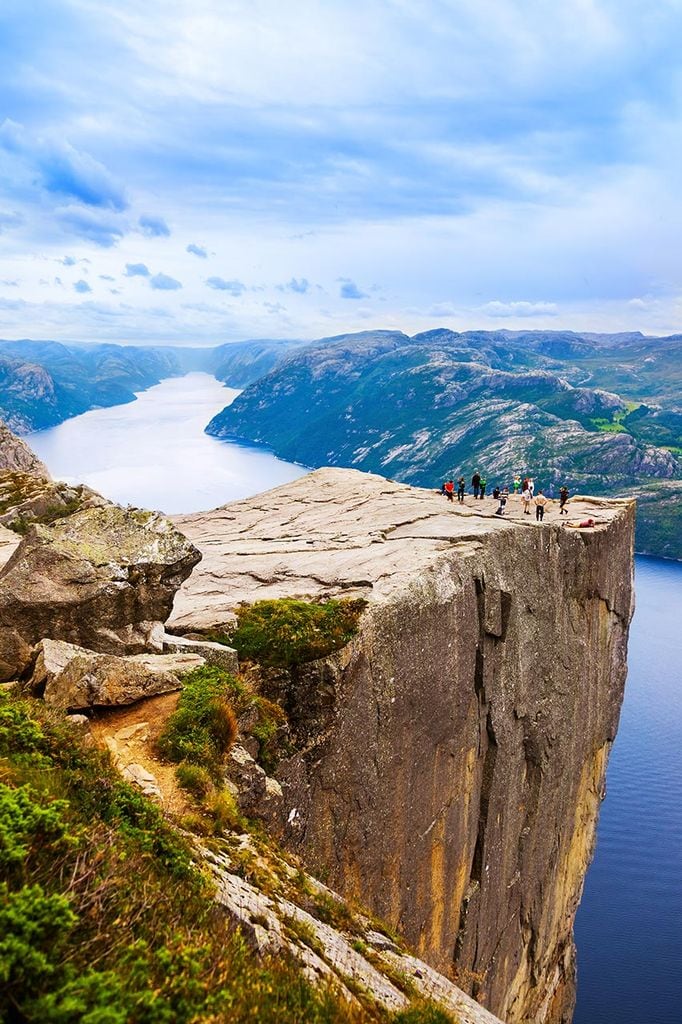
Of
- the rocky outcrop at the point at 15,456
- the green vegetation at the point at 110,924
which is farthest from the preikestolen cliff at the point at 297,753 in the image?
the rocky outcrop at the point at 15,456

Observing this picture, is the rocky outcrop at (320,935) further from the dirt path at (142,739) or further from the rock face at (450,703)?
the rock face at (450,703)

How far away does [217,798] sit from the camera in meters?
9.66

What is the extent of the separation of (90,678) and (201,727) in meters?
1.99

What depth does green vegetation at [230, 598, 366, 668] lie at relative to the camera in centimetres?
1374

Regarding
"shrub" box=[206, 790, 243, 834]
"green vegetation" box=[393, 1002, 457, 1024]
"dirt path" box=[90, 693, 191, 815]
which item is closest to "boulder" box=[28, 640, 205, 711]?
"dirt path" box=[90, 693, 191, 815]

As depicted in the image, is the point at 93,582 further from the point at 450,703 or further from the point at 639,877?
the point at 639,877

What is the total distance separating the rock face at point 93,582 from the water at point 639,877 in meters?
50.0

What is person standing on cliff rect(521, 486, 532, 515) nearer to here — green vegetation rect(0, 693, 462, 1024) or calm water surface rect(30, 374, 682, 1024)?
green vegetation rect(0, 693, 462, 1024)

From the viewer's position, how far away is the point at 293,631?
550 inches

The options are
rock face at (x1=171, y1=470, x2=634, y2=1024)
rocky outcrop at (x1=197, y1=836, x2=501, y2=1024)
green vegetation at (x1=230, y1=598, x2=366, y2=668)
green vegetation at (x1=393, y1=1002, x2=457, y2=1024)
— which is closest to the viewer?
green vegetation at (x1=393, y1=1002, x2=457, y2=1024)

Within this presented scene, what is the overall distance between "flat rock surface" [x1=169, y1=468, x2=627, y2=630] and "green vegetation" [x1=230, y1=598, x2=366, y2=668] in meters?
0.94

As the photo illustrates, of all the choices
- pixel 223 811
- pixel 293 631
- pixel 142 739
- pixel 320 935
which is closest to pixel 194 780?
pixel 223 811

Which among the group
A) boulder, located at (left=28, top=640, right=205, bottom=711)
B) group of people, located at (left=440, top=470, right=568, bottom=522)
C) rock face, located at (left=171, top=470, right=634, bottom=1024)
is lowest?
rock face, located at (left=171, top=470, right=634, bottom=1024)

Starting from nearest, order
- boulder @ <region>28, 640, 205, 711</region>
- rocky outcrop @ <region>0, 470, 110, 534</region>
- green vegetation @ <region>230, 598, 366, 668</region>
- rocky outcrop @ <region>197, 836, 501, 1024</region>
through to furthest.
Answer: rocky outcrop @ <region>197, 836, 501, 1024</region> < boulder @ <region>28, 640, 205, 711</region> < green vegetation @ <region>230, 598, 366, 668</region> < rocky outcrop @ <region>0, 470, 110, 534</region>
